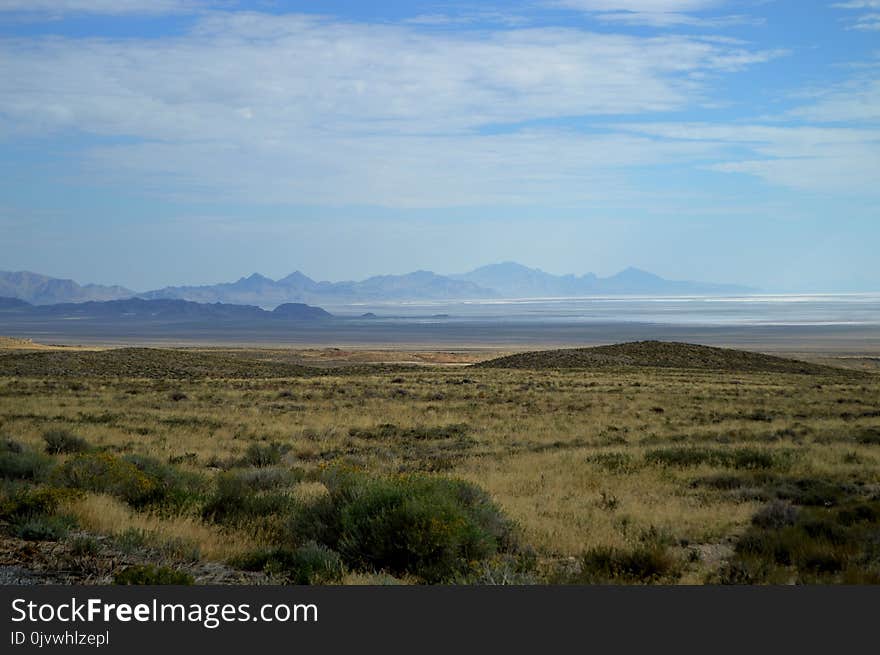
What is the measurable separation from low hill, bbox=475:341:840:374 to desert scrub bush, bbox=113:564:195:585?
49.3 metres

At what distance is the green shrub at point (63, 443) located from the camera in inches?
728

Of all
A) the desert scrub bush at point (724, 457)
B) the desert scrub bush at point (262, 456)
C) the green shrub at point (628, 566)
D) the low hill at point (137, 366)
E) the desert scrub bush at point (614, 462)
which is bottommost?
the low hill at point (137, 366)

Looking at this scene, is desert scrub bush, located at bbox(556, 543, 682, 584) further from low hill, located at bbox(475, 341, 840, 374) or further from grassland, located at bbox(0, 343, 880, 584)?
low hill, located at bbox(475, 341, 840, 374)

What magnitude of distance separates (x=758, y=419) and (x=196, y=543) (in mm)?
22280

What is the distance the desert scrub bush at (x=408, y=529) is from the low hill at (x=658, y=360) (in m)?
46.3

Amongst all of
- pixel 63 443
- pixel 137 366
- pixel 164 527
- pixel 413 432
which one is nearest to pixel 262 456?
pixel 63 443

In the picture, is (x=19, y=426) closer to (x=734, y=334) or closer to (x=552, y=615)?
(x=552, y=615)

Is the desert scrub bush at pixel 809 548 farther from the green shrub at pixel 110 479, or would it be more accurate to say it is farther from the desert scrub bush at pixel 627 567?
the green shrub at pixel 110 479

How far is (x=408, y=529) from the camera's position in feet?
29.8

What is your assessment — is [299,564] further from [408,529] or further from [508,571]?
[508,571]

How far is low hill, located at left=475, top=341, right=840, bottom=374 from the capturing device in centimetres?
5875

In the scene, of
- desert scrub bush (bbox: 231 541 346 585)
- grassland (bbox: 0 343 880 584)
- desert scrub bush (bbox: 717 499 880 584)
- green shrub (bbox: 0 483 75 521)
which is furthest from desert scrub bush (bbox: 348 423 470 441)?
desert scrub bush (bbox: 231 541 346 585)

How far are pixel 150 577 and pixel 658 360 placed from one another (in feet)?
185

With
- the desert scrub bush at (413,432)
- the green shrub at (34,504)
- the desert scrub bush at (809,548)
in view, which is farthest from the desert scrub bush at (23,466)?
the desert scrub bush at (809,548)
